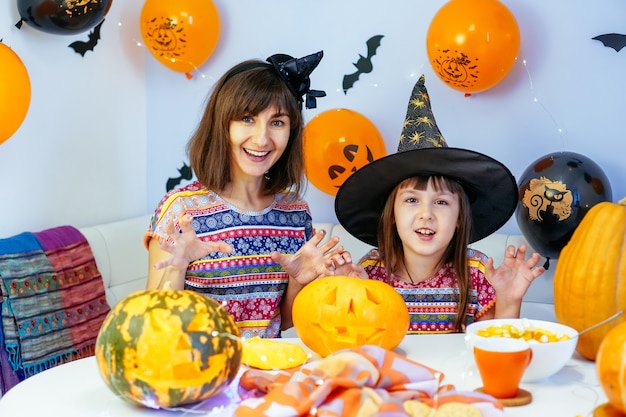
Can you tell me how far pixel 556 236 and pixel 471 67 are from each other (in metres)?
0.72

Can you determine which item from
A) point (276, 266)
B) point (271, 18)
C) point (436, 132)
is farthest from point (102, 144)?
point (436, 132)

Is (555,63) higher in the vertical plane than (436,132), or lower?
higher

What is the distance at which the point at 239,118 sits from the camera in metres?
2.40

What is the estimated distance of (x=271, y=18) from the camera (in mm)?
3826

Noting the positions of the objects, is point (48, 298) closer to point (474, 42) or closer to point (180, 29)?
point (180, 29)

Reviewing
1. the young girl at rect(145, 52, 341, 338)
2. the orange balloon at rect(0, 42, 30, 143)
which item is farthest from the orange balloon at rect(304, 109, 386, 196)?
the orange balloon at rect(0, 42, 30, 143)

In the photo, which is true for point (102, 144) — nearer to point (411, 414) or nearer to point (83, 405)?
point (83, 405)

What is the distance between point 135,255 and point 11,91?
1.04 m

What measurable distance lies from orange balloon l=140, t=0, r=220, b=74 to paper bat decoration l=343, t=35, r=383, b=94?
0.62 meters

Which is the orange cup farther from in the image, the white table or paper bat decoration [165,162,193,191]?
paper bat decoration [165,162,193,191]

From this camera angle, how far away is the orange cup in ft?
4.35

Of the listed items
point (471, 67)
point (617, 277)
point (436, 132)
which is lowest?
point (617, 277)

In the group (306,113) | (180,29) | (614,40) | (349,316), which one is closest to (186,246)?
(349,316)

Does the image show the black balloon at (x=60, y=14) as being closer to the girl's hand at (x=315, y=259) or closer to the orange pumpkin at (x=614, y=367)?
the girl's hand at (x=315, y=259)
